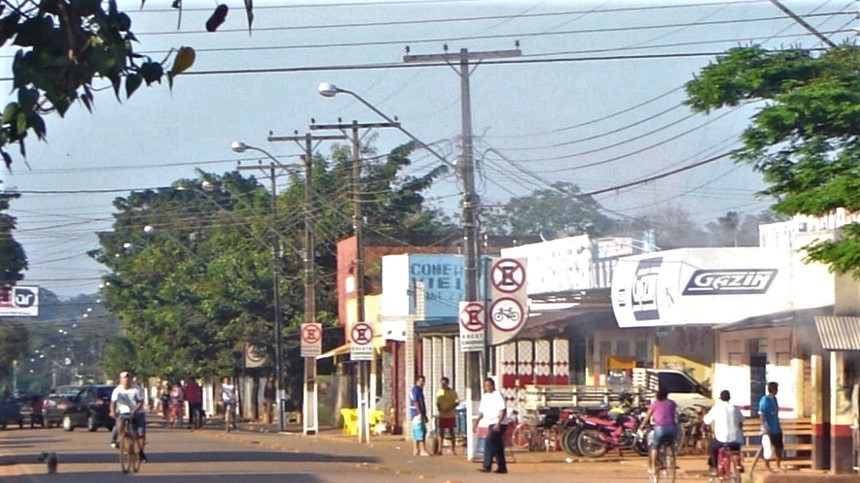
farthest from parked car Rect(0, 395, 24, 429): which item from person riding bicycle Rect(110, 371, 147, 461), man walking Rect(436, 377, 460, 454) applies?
person riding bicycle Rect(110, 371, 147, 461)

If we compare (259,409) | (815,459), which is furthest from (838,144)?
(259,409)

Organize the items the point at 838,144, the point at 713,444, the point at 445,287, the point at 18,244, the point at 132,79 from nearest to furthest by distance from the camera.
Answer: the point at 132,79
the point at 838,144
the point at 713,444
the point at 445,287
the point at 18,244

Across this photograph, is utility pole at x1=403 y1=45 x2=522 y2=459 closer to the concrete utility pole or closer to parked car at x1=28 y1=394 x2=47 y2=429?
the concrete utility pole

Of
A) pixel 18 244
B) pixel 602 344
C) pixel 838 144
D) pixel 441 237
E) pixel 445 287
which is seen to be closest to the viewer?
pixel 838 144

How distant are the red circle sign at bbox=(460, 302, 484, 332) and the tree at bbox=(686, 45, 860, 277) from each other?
9.43 metres

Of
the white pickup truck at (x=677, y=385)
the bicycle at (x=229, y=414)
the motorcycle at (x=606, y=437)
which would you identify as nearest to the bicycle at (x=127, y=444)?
the motorcycle at (x=606, y=437)

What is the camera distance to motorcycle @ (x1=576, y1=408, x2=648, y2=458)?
30.8 m

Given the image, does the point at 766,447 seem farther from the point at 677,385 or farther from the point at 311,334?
the point at 311,334

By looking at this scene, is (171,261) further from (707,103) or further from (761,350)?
(707,103)

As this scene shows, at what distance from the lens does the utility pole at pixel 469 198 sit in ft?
96.5

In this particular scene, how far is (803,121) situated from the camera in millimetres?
19125

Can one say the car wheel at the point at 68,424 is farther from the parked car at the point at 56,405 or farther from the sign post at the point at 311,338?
the sign post at the point at 311,338

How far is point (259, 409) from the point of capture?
231ft

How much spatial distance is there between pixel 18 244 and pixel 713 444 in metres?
56.2
